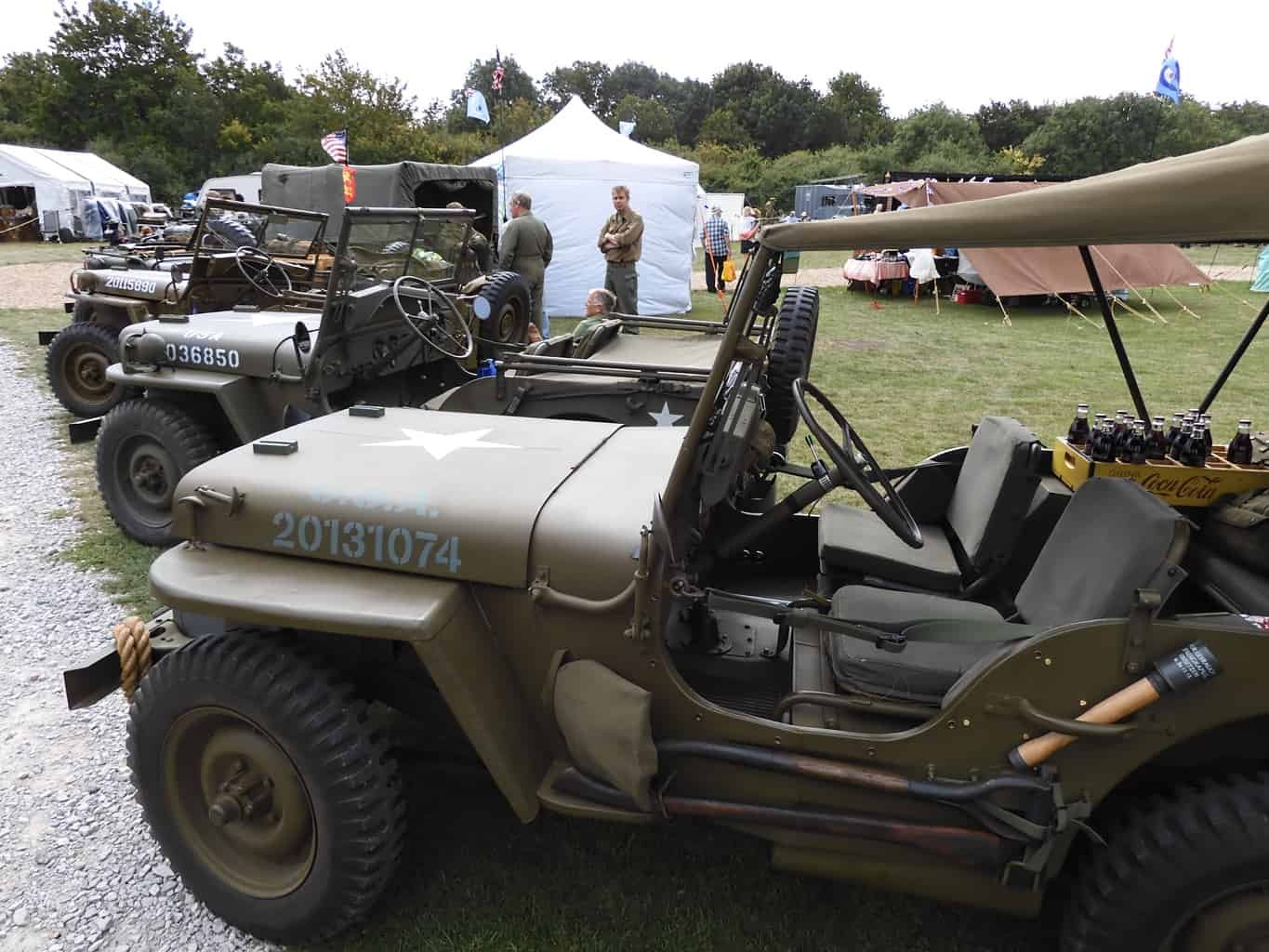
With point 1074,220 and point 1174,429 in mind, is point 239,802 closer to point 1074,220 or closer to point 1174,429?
point 1074,220

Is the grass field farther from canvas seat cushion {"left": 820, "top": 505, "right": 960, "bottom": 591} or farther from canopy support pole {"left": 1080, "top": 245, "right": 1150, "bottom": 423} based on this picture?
canopy support pole {"left": 1080, "top": 245, "right": 1150, "bottom": 423}

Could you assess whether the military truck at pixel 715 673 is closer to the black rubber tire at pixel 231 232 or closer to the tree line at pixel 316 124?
the black rubber tire at pixel 231 232

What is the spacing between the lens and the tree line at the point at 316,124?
34906 mm

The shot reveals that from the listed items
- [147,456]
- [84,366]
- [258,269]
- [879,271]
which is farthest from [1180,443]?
[879,271]

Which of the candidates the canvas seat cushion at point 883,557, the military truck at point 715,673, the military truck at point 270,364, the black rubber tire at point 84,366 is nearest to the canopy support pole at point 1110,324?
the military truck at point 715,673

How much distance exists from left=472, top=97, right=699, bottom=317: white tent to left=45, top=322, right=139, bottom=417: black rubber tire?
259 inches

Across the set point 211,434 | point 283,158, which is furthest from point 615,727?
point 283,158

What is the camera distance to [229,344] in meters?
4.58

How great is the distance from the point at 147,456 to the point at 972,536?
4.16 m

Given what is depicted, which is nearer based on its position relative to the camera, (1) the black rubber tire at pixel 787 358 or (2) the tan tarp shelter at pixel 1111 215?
(2) the tan tarp shelter at pixel 1111 215

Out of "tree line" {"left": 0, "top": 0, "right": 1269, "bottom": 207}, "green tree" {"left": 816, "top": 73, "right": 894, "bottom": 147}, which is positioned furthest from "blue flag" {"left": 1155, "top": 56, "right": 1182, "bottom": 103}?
"green tree" {"left": 816, "top": 73, "right": 894, "bottom": 147}

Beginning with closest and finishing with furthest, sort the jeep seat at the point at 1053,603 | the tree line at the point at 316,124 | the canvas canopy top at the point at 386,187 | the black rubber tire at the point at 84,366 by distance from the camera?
1. the jeep seat at the point at 1053,603
2. the black rubber tire at the point at 84,366
3. the canvas canopy top at the point at 386,187
4. the tree line at the point at 316,124

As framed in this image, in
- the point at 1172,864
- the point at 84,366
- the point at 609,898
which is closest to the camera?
the point at 1172,864

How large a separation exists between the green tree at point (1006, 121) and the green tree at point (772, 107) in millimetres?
11041
